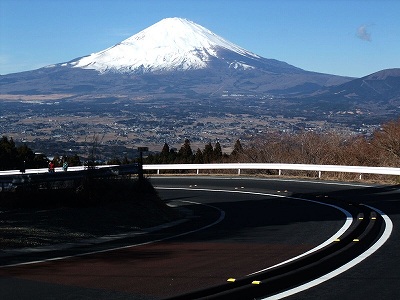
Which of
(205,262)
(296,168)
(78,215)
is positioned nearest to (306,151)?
(296,168)

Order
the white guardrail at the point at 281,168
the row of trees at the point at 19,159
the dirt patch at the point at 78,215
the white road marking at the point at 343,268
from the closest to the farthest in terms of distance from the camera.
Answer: the white road marking at the point at 343,268 → the dirt patch at the point at 78,215 → the white guardrail at the point at 281,168 → the row of trees at the point at 19,159

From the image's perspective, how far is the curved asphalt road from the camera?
8844 millimetres

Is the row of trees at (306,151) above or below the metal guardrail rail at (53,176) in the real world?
above

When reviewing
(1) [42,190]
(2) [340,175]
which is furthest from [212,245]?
(2) [340,175]

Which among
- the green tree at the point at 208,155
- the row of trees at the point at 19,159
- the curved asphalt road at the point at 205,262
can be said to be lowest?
the curved asphalt road at the point at 205,262

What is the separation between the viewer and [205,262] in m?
10.8

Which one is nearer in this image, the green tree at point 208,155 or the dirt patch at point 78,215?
the dirt patch at point 78,215

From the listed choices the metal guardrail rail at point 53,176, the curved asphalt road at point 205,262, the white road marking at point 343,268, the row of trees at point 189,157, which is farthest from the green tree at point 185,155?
the white road marking at point 343,268

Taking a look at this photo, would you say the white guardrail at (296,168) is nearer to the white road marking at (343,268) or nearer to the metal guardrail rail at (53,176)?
the metal guardrail rail at (53,176)

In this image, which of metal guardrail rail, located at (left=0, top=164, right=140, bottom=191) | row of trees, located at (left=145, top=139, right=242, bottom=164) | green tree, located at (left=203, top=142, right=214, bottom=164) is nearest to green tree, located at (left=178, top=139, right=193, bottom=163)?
row of trees, located at (left=145, top=139, right=242, bottom=164)

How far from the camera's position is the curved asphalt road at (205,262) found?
29.0ft

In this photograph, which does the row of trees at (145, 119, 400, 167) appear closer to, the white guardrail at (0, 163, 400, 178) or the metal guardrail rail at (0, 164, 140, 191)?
the white guardrail at (0, 163, 400, 178)

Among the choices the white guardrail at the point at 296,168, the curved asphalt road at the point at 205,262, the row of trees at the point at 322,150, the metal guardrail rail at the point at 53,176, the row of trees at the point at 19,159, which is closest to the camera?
the curved asphalt road at the point at 205,262

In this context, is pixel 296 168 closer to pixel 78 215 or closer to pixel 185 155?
pixel 78 215
